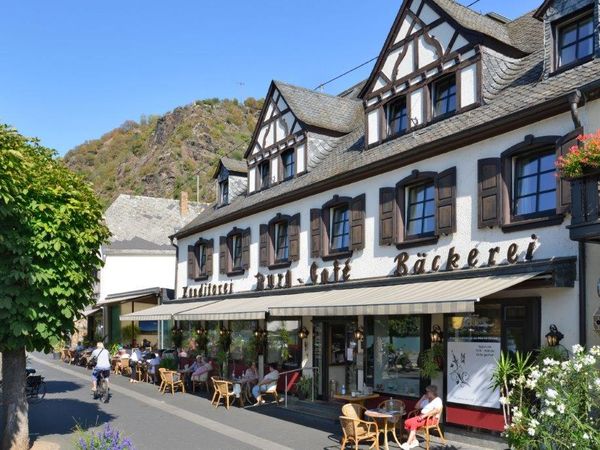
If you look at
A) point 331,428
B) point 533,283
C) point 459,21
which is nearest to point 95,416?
point 331,428

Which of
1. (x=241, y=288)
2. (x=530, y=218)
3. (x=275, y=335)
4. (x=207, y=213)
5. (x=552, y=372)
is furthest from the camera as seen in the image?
(x=207, y=213)

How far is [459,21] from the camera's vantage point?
45.4ft

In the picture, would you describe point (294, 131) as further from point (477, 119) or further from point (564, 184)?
point (564, 184)

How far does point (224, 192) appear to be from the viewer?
25.9 metres

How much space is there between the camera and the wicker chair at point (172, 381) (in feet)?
66.8

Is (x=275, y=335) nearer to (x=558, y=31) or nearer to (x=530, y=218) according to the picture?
(x=530, y=218)

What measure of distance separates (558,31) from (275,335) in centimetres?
1178

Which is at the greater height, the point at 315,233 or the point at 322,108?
the point at 322,108

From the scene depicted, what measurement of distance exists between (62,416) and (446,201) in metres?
10.5

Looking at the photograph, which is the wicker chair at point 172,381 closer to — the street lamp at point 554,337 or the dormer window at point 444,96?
the dormer window at point 444,96

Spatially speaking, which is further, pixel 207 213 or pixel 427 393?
pixel 207 213

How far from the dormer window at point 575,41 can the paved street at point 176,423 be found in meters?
7.44

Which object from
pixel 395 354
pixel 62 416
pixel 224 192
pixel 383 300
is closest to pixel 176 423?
pixel 62 416

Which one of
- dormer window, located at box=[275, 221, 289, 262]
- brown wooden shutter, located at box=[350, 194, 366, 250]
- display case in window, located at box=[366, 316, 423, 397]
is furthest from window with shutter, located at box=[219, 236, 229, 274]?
display case in window, located at box=[366, 316, 423, 397]
